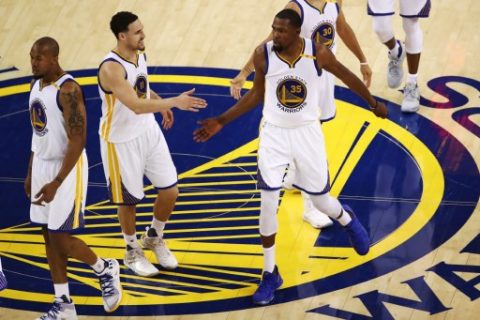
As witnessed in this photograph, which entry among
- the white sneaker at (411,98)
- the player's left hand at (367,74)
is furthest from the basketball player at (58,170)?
the white sneaker at (411,98)

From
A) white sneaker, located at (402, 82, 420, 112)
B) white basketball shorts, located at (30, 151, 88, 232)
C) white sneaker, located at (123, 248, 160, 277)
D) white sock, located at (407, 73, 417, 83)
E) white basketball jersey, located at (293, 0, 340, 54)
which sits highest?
white basketball jersey, located at (293, 0, 340, 54)

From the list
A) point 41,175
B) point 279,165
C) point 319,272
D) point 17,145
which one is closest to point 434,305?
point 319,272

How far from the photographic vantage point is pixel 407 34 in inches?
356

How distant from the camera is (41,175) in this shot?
6.83m

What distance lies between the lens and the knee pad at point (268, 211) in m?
6.95

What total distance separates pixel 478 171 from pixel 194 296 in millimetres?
2460

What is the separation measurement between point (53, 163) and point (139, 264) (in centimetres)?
109

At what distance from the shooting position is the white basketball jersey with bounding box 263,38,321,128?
22.5 ft

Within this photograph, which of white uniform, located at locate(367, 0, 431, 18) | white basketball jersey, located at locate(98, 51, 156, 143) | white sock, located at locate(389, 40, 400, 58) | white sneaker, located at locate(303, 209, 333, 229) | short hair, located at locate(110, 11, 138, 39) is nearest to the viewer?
short hair, located at locate(110, 11, 138, 39)

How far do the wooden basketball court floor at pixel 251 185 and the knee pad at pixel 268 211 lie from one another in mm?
490

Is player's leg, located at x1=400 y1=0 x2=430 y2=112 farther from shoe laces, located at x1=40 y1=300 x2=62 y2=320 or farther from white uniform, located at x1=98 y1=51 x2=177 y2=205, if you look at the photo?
shoe laces, located at x1=40 y1=300 x2=62 y2=320

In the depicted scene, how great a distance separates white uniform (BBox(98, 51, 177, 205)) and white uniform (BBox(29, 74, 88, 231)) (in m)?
0.29

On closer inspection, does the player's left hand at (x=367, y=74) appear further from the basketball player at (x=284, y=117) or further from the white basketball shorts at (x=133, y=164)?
the white basketball shorts at (x=133, y=164)

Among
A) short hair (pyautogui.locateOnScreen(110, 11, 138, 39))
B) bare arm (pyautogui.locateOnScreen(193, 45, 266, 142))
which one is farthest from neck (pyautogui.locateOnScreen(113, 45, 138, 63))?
bare arm (pyautogui.locateOnScreen(193, 45, 266, 142))
